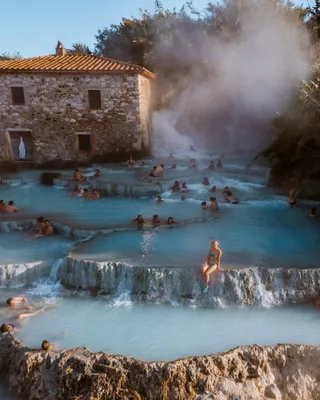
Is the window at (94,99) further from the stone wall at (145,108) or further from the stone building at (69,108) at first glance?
the stone wall at (145,108)

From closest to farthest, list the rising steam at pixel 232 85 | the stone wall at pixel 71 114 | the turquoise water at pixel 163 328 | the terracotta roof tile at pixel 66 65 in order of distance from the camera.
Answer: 1. the turquoise water at pixel 163 328
2. the terracotta roof tile at pixel 66 65
3. the stone wall at pixel 71 114
4. the rising steam at pixel 232 85

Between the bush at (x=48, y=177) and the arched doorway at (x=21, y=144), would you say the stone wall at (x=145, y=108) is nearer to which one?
the bush at (x=48, y=177)

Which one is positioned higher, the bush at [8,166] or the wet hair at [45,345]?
the bush at [8,166]

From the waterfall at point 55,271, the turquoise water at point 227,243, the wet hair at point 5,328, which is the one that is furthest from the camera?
the waterfall at point 55,271

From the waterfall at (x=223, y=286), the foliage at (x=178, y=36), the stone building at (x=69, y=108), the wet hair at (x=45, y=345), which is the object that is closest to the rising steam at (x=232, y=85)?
the foliage at (x=178, y=36)

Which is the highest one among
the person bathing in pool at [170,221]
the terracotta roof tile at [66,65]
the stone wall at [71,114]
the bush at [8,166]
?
the terracotta roof tile at [66,65]

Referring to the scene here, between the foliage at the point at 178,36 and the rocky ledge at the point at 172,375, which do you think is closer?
the rocky ledge at the point at 172,375

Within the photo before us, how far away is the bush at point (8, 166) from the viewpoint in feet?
70.6

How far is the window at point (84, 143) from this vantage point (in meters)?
22.4

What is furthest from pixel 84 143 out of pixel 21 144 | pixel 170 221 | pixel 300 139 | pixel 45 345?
pixel 45 345

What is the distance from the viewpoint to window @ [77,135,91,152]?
22.4m

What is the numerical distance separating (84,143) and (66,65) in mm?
4163

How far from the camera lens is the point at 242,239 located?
11.5m

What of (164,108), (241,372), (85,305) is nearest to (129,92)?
(164,108)
